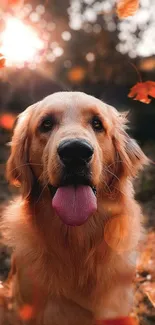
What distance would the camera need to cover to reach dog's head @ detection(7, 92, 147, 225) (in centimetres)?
246

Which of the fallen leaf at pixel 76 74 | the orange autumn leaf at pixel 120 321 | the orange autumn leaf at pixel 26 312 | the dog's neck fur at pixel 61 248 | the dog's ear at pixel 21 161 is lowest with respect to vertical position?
the orange autumn leaf at pixel 120 321

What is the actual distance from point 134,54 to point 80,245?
704cm

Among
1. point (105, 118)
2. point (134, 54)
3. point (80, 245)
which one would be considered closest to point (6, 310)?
point (80, 245)

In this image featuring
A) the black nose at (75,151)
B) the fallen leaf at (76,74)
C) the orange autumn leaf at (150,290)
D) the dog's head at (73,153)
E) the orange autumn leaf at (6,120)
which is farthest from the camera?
the fallen leaf at (76,74)

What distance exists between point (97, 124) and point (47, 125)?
13.1 inches

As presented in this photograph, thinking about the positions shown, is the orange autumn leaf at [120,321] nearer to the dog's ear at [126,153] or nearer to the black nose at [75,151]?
the dog's ear at [126,153]

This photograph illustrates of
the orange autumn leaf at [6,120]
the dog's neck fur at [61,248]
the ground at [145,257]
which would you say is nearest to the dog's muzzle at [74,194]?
the dog's neck fur at [61,248]

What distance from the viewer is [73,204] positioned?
2.51 metres

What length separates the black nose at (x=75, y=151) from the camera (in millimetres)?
2340

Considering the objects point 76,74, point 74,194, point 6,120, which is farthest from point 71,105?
point 76,74

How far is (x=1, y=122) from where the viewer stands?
8781mm

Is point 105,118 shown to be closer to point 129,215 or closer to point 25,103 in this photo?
point 129,215

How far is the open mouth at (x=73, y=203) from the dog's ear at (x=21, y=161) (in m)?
0.43

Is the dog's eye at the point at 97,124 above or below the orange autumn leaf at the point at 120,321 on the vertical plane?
above
